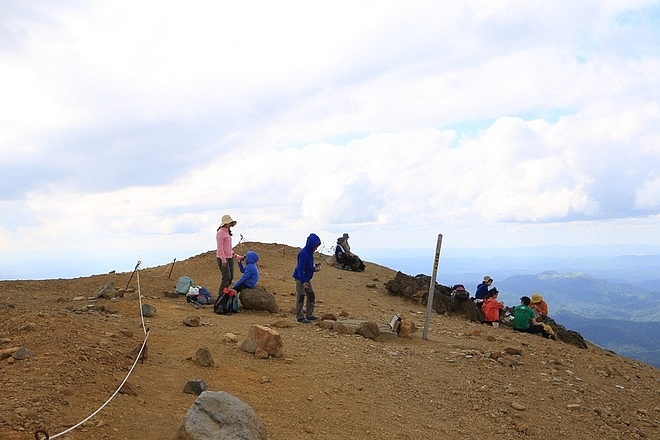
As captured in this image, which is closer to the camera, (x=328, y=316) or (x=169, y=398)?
(x=169, y=398)

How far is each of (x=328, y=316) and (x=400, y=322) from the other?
1.72 meters

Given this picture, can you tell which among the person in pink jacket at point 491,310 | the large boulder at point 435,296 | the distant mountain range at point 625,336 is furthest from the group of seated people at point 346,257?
the distant mountain range at point 625,336

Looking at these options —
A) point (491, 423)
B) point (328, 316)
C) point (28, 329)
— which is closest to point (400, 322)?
point (328, 316)

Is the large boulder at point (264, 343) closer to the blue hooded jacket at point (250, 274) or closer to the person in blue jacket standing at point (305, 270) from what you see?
the person in blue jacket standing at point (305, 270)

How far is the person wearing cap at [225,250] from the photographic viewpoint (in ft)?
42.7

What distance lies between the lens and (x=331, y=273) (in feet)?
71.9

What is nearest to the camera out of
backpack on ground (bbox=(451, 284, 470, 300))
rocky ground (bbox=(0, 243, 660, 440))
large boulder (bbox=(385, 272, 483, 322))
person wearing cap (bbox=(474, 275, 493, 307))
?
rocky ground (bbox=(0, 243, 660, 440))

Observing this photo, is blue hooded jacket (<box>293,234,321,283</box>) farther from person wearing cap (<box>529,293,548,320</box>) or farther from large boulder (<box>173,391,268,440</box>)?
person wearing cap (<box>529,293,548,320</box>)

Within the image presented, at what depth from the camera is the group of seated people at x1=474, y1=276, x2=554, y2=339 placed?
14828 millimetres

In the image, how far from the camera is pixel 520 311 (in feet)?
48.8

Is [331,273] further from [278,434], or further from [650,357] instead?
[650,357]

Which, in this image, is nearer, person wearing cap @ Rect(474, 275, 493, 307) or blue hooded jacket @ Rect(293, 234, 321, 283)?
blue hooded jacket @ Rect(293, 234, 321, 283)

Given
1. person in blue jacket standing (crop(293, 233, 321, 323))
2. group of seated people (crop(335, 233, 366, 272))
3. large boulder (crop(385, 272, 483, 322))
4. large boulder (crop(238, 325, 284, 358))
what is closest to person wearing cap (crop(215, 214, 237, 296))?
person in blue jacket standing (crop(293, 233, 321, 323))

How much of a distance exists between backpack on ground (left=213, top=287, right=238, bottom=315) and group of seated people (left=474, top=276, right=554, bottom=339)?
804 cm
